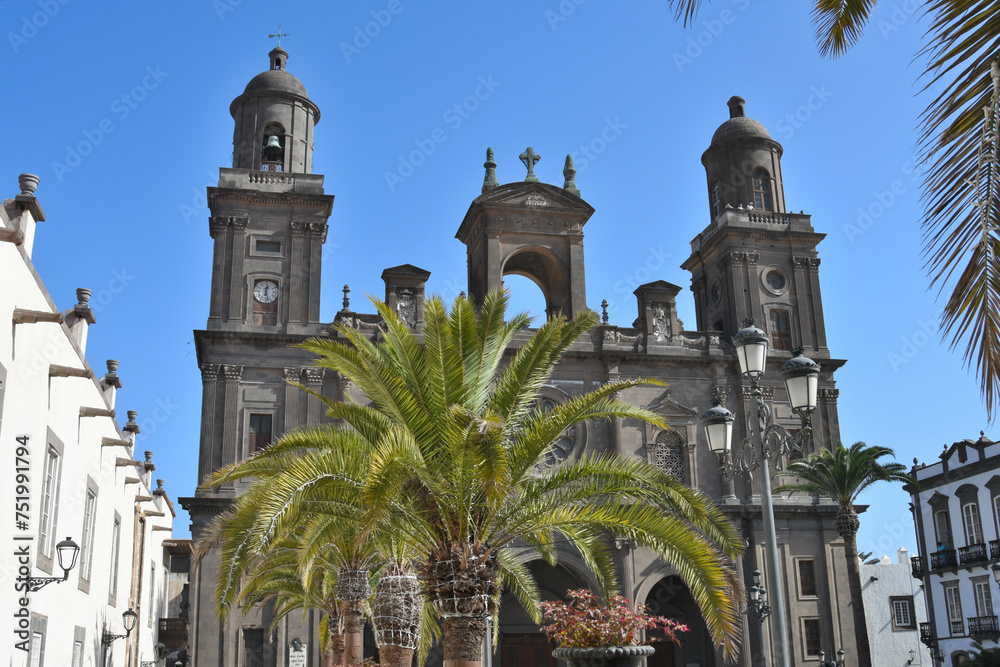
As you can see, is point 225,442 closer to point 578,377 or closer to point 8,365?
point 578,377

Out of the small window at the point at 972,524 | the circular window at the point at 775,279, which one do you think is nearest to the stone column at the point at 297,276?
the circular window at the point at 775,279

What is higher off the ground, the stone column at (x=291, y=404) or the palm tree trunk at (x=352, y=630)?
the stone column at (x=291, y=404)

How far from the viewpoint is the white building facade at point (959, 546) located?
3956cm

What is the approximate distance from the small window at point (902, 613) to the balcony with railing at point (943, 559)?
6734mm

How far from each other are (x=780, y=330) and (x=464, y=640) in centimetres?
2948

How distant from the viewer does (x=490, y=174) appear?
4219 cm

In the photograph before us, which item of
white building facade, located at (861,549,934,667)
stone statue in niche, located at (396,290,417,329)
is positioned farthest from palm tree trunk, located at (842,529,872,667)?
stone statue in niche, located at (396,290,417,329)

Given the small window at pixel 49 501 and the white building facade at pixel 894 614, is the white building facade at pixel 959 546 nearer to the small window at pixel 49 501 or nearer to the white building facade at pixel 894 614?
the white building facade at pixel 894 614

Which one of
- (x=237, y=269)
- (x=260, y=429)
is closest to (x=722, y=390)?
(x=260, y=429)

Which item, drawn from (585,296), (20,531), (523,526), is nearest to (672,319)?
(585,296)

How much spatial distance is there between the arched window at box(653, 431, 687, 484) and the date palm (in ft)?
74.5

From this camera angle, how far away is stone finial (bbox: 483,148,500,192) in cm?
4161

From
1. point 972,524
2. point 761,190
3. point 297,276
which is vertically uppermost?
point 761,190

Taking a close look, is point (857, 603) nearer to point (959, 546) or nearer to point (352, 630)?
point (959, 546)
